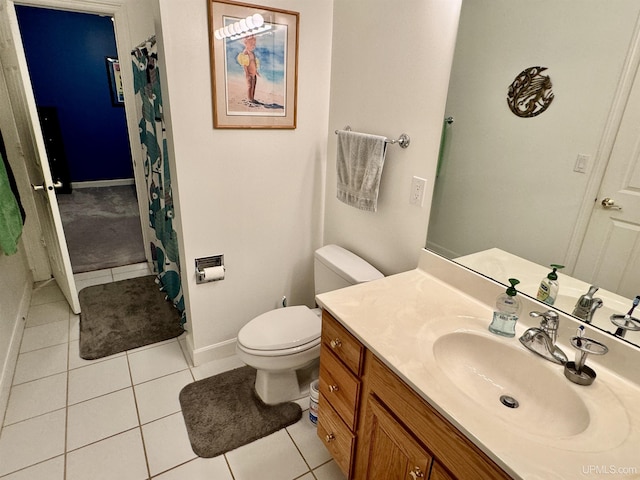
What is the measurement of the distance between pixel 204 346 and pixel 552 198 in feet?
6.38

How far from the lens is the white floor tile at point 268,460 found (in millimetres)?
1585

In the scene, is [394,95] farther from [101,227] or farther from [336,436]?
[101,227]

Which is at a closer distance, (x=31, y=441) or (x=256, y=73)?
(x=31, y=441)

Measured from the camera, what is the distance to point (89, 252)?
3643 millimetres

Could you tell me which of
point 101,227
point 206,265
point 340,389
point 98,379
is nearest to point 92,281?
point 98,379

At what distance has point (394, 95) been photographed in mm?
1633

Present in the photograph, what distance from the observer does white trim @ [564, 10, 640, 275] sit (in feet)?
3.11

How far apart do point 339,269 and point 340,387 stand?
Answer: 0.64 metres

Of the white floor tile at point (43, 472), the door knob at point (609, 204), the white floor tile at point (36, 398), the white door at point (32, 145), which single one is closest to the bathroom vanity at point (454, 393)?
the door knob at point (609, 204)

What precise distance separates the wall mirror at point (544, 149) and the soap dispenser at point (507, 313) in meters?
0.10

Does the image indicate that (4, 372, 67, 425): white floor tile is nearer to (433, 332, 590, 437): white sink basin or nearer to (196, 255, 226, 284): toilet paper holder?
(196, 255, 226, 284): toilet paper holder

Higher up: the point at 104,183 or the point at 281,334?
the point at 281,334

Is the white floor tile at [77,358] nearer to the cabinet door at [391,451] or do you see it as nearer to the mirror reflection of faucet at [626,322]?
the cabinet door at [391,451]

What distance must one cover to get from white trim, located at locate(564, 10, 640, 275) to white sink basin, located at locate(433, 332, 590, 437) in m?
0.34
